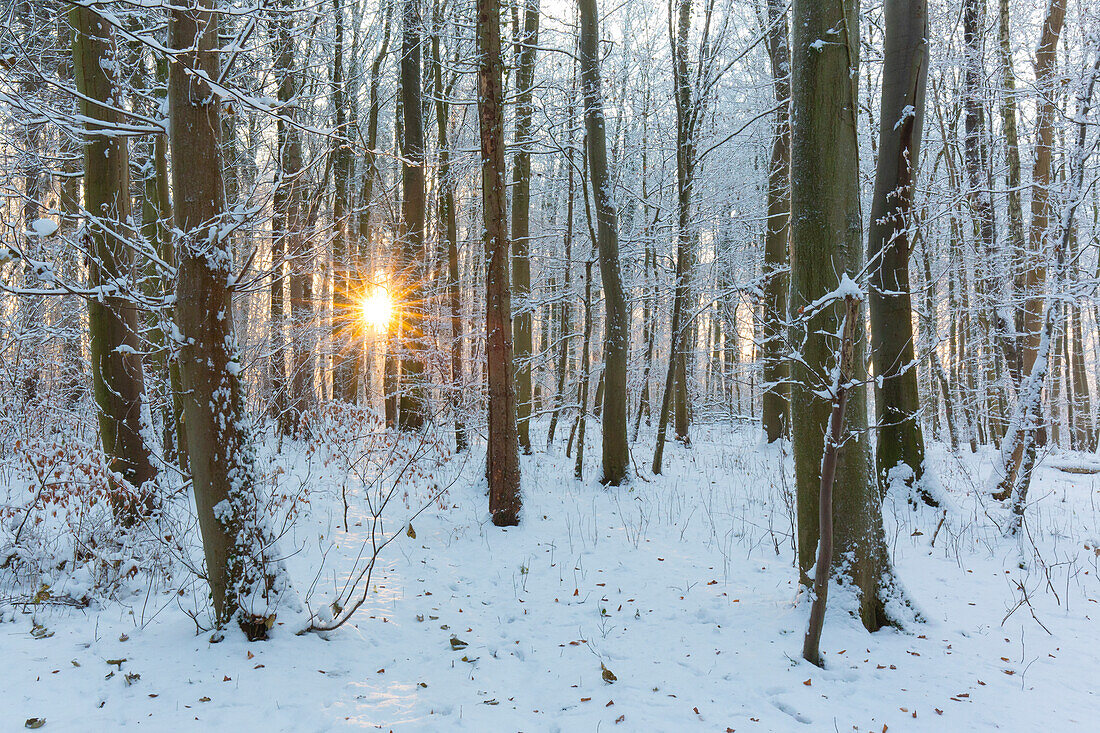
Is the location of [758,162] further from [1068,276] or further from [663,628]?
[663,628]

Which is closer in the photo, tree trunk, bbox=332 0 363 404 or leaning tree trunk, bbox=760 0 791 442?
tree trunk, bbox=332 0 363 404

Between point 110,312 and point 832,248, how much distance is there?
5604 millimetres

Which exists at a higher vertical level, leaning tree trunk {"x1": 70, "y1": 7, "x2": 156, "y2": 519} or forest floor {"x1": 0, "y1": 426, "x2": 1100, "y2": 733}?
leaning tree trunk {"x1": 70, "y1": 7, "x2": 156, "y2": 519}

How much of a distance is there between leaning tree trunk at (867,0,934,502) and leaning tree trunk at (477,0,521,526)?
3.66m

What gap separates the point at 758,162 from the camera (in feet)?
48.4

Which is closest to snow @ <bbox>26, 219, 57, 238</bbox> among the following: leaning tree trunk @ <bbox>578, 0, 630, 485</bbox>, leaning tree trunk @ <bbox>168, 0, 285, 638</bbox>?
leaning tree trunk @ <bbox>168, 0, 285, 638</bbox>

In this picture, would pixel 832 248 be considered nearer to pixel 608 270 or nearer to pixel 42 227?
pixel 42 227

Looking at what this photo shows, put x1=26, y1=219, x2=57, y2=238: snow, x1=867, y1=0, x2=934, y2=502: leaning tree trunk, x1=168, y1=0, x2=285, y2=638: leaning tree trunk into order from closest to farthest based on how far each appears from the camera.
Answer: x1=26, y1=219, x2=57, y2=238: snow
x1=168, y1=0, x2=285, y2=638: leaning tree trunk
x1=867, y1=0, x2=934, y2=502: leaning tree trunk

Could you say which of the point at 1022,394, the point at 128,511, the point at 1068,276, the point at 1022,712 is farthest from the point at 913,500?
the point at 128,511

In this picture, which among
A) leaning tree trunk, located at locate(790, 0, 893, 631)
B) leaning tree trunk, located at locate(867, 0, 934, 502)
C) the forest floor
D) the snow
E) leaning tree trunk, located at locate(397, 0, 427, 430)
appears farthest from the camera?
leaning tree trunk, located at locate(397, 0, 427, 430)

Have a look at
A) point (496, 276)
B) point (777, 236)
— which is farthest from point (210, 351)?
point (777, 236)

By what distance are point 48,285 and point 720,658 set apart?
4.41m

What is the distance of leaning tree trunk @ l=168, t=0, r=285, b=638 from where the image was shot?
3293mm

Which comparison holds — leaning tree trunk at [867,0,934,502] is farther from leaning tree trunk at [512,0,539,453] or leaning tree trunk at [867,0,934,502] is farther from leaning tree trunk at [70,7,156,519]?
leaning tree trunk at [70,7,156,519]
